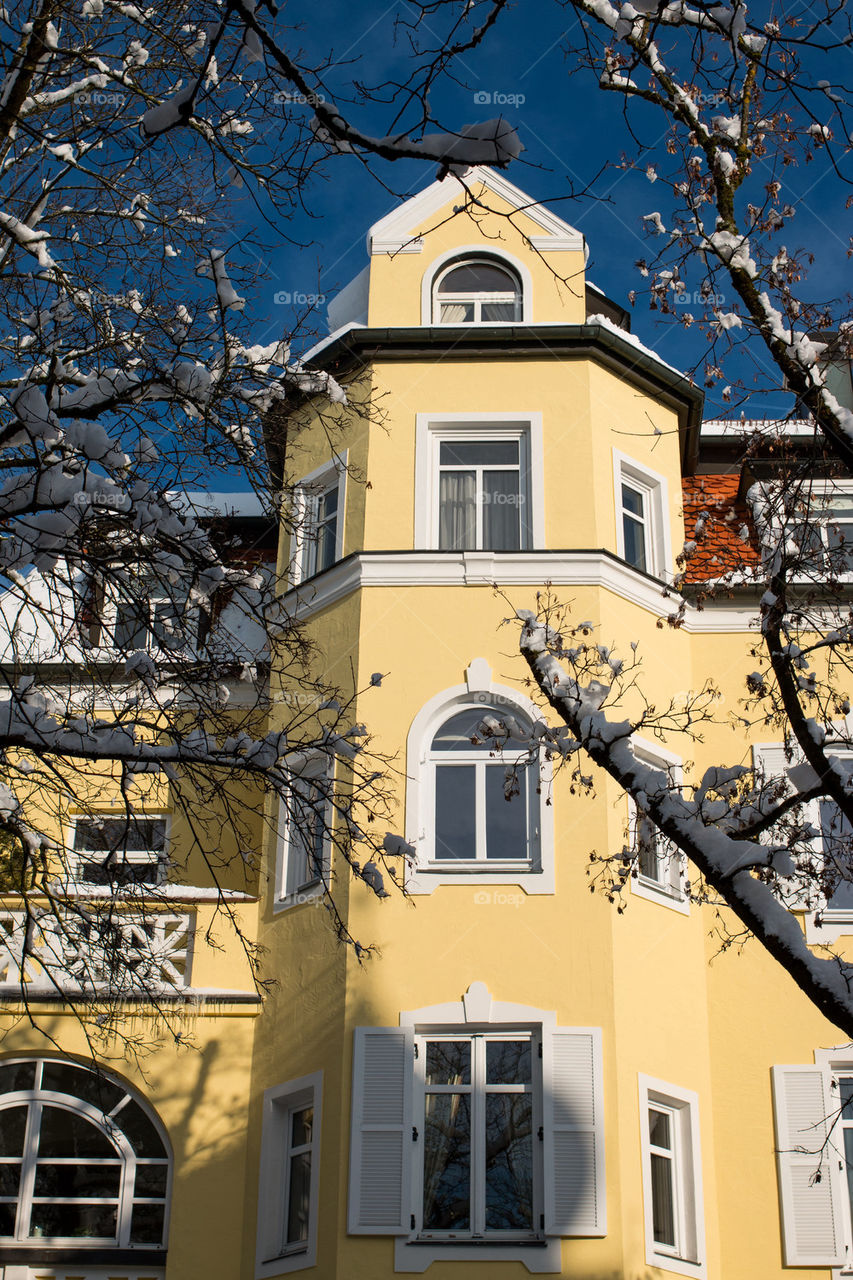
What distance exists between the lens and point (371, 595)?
1430 centimetres

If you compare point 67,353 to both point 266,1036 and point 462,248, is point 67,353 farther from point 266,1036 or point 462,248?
point 462,248

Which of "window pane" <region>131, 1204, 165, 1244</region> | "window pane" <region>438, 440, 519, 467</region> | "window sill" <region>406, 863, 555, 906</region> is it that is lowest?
"window pane" <region>131, 1204, 165, 1244</region>

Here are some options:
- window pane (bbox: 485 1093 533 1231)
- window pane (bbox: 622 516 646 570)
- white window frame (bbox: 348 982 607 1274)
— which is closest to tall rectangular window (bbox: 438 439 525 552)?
window pane (bbox: 622 516 646 570)

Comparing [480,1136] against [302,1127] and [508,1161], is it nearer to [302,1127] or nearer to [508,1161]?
[508,1161]

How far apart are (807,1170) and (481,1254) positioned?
115 inches

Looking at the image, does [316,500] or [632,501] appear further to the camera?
[316,500]

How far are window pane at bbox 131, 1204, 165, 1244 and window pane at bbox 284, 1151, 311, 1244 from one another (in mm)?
1076

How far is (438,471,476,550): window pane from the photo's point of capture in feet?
48.4

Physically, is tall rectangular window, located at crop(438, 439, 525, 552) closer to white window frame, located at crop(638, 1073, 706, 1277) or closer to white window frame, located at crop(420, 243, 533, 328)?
white window frame, located at crop(420, 243, 533, 328)

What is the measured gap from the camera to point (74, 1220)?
12.7 metres

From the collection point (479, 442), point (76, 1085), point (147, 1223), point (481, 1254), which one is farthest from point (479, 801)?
point (147, 1223)

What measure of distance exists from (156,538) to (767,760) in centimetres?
843

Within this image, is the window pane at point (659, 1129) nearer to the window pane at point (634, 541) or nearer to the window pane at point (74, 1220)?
the window pane at point (74, 1220)

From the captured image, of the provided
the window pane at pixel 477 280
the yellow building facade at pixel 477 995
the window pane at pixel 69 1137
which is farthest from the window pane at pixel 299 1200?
the window pane at pixel 477 280
